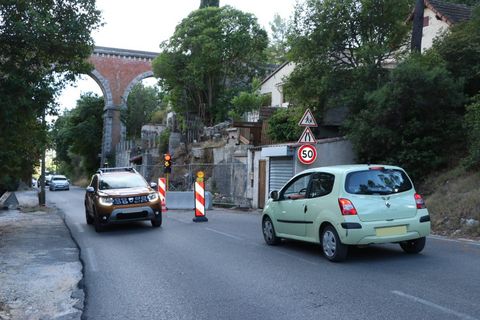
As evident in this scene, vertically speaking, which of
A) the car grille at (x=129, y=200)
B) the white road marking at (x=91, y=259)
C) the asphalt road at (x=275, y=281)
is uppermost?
the car grille at (x=129, y=200)

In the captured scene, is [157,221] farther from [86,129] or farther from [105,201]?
[86,129]

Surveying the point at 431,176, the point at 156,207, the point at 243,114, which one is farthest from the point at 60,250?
the point at 243,114

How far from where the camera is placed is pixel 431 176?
53.4ft

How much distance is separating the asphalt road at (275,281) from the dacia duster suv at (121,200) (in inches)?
98.5

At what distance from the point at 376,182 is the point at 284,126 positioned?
16.7 meters

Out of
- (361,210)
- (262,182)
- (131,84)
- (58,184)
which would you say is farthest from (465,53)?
(131,84)

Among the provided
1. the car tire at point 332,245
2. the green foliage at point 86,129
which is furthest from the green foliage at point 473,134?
the green foliage at point 86,129

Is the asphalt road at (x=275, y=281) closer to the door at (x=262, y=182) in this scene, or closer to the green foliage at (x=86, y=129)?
the door at (x=262, y=182)

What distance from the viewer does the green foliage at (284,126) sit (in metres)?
24.1

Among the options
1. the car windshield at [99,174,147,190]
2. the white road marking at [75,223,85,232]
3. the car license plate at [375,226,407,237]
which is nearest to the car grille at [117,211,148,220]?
the car windshield at [99,174,147,190]

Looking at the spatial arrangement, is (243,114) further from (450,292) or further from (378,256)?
(450,292)

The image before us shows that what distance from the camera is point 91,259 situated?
9.71 m

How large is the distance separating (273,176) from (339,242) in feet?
44.6

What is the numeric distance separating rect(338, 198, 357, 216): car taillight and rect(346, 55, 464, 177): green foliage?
911 cm
